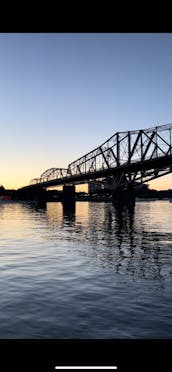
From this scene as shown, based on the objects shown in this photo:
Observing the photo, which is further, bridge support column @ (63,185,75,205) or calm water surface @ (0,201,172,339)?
bridge support column @ (63,185,75,205)

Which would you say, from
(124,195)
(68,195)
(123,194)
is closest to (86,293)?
(123,194)

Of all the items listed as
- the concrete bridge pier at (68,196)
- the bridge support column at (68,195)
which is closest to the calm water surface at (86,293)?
the concrete bridge pier at (68,196)

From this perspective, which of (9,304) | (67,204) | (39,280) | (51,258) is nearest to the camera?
(9,304)

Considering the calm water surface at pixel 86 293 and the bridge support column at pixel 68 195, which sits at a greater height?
the bridge support column at pixel 68 195

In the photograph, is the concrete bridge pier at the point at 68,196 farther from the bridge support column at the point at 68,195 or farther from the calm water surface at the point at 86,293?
the calm water surface at the point at 86,293

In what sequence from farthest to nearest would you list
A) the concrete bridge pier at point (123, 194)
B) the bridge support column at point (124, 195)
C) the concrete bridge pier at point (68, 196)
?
1. the concrete bridge pier at point (68, 196)
2. the bridge support column at point (124, 195)
3. the concrete bridge pier at point (123, 194)

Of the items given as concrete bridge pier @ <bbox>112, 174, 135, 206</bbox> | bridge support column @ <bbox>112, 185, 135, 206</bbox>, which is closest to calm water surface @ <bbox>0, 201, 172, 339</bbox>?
concrete bridge pier @ <bbox>112, 174, 135, 206</bbox>

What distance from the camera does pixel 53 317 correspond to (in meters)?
10.9

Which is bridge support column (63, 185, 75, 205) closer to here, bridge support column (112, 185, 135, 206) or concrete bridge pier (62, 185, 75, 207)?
concrete bridge pier (62, 185, 75, 207)
